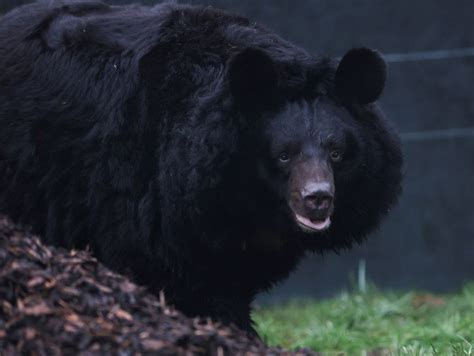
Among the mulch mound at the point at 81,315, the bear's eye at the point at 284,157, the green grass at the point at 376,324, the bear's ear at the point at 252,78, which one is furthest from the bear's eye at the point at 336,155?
the mulch mound at the point at 81,315


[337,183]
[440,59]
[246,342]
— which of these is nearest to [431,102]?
[440,59]

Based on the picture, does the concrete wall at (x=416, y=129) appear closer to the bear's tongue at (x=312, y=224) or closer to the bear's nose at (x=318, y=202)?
the bear's tongue at (x=312, y=224)

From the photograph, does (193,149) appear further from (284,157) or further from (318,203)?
(318,203)

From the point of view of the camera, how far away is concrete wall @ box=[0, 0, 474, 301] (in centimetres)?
1104

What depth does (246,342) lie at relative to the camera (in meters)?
4.89

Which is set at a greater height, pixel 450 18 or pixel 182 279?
pixel 450 18

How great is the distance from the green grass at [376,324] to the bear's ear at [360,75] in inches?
54.7

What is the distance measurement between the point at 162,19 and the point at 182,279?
145 centimetres

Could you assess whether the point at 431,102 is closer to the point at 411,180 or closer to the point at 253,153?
the point at 411,180

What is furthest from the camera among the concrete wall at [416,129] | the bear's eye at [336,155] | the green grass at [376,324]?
the concrete wall at [416,129]

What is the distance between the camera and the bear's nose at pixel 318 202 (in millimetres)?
5770

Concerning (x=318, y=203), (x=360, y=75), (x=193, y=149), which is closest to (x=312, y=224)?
(x=318, y=203)

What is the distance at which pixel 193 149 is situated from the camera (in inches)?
239

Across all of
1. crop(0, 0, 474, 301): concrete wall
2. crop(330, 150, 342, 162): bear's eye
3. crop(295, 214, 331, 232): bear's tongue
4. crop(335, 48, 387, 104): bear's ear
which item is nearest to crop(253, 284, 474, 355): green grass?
crop(0, 0, 474, 301): concrete wall
